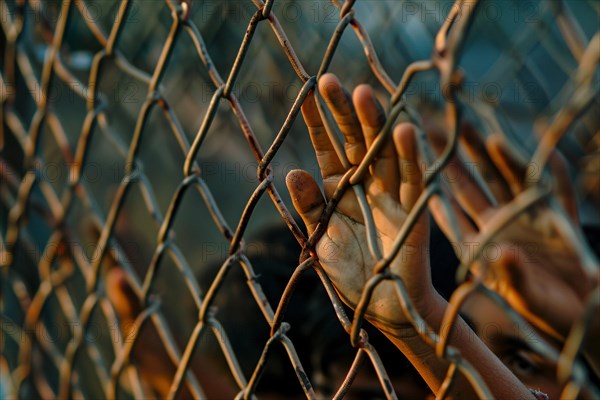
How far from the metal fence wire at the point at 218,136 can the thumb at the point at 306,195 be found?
0.06 ft

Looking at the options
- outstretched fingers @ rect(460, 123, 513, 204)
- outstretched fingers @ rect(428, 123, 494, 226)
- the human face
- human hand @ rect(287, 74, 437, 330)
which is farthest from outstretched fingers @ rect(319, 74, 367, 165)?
the human face

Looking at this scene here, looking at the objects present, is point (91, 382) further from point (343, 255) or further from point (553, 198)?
point (553, 198)

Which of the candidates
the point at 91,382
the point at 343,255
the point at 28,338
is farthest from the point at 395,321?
the point at 91,382

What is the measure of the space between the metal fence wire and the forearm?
2cm

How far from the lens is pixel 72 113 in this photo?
9.55 ft

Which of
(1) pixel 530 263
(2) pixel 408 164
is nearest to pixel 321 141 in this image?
(2) pixel 408 164

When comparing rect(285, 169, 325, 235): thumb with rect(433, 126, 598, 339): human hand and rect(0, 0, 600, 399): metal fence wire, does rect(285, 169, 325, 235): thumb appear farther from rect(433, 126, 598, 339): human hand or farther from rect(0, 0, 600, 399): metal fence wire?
rect(433, 126, 598, 339): human hand

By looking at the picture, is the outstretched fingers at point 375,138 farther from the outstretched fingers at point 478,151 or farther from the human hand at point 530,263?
the outstretched fingers at point 478,151

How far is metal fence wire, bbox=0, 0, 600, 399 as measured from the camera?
0.48m

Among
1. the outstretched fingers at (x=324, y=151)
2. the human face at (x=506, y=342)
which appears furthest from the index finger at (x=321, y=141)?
the human face at (x=506, y=342)

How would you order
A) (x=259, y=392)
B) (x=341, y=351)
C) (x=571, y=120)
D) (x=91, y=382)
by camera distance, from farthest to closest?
(x=91, y=382)
(x=259, y=392)
(x=341, y=351)
(x=571, y=120)

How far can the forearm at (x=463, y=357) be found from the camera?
0.63 metres

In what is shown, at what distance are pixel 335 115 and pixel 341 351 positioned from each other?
88 centimetres

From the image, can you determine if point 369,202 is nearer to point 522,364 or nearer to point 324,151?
point 324,151
